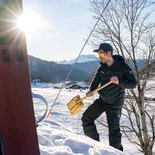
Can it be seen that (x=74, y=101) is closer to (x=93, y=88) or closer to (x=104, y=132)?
(x=93, y=88)

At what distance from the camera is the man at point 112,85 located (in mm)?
4850

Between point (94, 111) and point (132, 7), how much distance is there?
12.8 metres

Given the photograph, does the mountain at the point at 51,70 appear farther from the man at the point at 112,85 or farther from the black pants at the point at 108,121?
the man at the point at 112,85

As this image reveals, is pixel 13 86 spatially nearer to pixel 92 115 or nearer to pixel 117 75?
pixel 117 75

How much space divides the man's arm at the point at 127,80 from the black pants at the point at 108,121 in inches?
21.1

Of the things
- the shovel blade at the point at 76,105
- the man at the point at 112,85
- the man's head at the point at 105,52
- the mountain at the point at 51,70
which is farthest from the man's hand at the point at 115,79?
the mountain at the point at 51,70

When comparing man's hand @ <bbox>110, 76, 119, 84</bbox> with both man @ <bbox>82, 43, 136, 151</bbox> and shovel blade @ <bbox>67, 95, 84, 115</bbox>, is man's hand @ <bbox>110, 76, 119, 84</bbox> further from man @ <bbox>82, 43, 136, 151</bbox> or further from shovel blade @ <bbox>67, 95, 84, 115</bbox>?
shovel blade @ <bbox>67, 95, 84, 115</bbox>

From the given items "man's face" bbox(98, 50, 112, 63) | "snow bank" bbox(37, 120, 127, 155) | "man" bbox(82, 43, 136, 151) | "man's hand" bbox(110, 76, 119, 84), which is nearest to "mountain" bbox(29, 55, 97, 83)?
"man" bbox(82, 43, 136, 151)

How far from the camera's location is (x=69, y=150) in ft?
11.3

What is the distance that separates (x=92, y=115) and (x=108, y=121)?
30 centimetres

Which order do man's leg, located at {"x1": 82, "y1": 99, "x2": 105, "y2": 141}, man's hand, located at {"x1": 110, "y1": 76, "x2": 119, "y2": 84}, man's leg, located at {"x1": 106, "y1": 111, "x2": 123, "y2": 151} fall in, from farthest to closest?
man's leg, located at {"x1": 82, "y1": 99, "x2": 105, "y2": 141}, man's leg, located at {"x1": 106, "y1": 111, "x2": 123, "y2": 151}, man's hand, located at {"x1": 110, "y1": 76, "x2": 119, "y2": 84}

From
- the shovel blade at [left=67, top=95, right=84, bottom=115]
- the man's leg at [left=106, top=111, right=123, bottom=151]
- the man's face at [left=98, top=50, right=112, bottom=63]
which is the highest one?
the man's face at [left=98, top=50, right=112, bottom=63]

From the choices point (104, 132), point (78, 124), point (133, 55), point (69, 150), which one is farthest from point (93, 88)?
point (78, 124)

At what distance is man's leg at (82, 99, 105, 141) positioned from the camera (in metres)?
5.26
